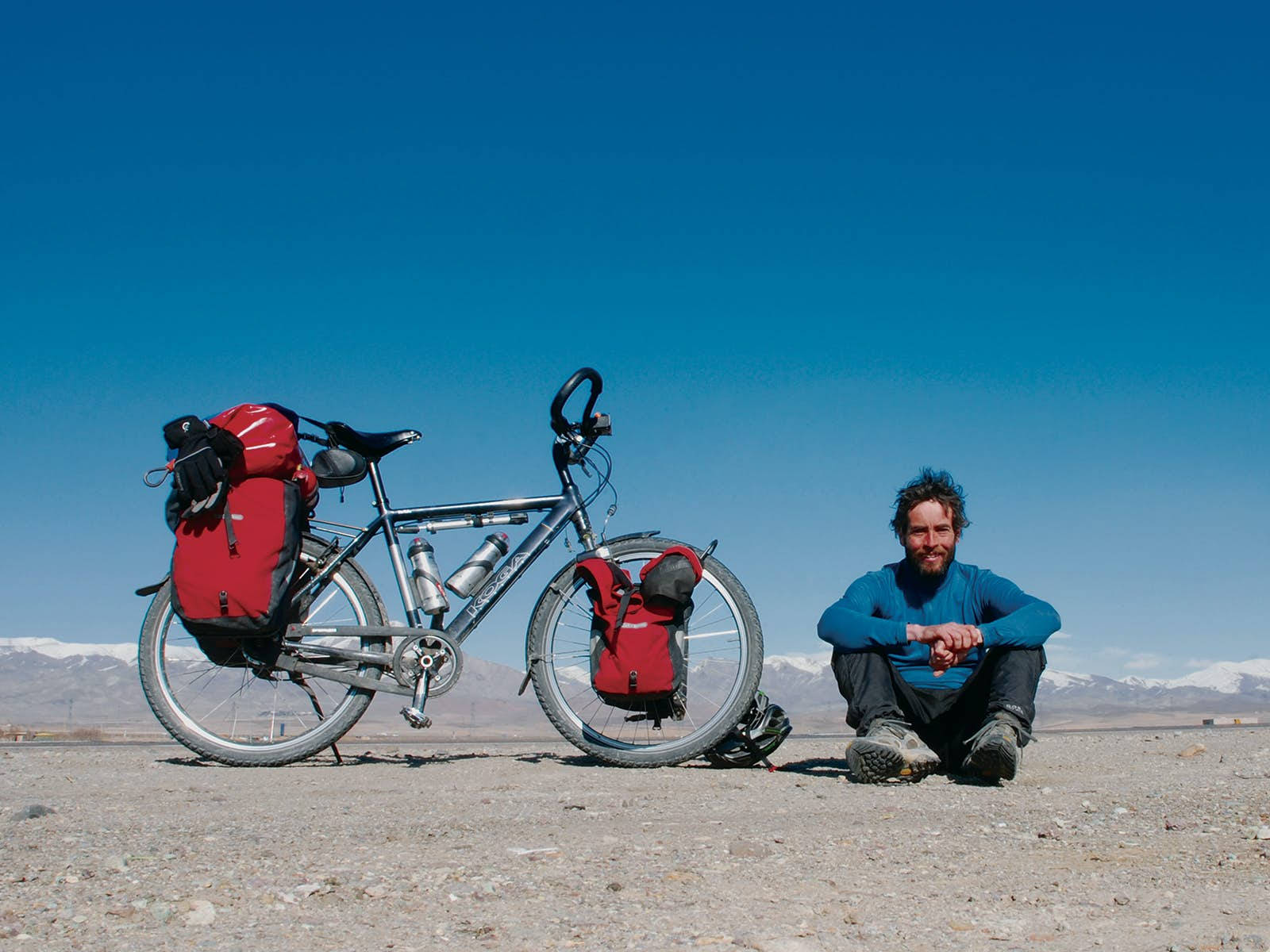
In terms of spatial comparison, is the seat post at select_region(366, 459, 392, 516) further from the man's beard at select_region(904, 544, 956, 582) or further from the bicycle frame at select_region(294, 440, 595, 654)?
the man's beard at select_region(904, 544, 956, 582)

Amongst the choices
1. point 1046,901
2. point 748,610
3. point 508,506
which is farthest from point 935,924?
point 508,506

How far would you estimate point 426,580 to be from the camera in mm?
5688

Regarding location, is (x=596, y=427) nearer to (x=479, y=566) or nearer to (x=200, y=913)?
(x=479, y=566)

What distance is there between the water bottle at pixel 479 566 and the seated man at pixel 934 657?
1.89 metres

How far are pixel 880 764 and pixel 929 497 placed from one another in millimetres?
1410

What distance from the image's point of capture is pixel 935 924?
7.30 ft

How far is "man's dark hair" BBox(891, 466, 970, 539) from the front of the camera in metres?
5.17

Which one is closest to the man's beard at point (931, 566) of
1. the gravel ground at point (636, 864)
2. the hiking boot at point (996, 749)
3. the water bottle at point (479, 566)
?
the hiking boot at point (996, 749)

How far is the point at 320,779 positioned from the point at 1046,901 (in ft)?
11.1

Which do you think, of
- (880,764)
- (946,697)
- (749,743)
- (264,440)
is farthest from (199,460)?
(946,697)

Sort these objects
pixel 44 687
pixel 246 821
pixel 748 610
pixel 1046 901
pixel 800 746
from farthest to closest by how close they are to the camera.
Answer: pixel 44 687, pixel 800 746, pixel 748 610, pixel 246 821, pixel 1046 901

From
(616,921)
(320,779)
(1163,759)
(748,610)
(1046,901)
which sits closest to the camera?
(616,921)

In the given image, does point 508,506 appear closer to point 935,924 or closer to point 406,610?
point 406,610

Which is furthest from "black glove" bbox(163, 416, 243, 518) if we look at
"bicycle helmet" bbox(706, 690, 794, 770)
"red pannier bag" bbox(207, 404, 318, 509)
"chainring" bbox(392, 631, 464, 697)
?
"bicycle helmet" bbox(706, 690, 794, 770)
